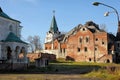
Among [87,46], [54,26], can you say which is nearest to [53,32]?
[54,26]

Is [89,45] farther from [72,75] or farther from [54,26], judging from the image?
[72,75]

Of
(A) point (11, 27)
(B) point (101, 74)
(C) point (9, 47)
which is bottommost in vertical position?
(B) point (101, 74)

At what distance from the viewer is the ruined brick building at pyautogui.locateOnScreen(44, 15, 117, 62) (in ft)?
300

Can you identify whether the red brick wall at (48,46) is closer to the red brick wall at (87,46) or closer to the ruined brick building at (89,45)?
the ruined brick building at (89,45)

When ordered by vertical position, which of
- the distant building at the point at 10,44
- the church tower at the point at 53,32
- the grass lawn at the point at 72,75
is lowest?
the grass lawn at the point at 72,75

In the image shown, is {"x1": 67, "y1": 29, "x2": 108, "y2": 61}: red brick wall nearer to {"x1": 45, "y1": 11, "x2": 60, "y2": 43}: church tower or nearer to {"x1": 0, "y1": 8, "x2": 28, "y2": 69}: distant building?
{"x1": 45, "y1": 11, "x2": 60, "y2": 43}: church tower

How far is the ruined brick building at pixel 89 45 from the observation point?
9150cm

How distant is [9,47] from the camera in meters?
52.9

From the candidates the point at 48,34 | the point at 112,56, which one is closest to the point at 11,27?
the point at 112,56

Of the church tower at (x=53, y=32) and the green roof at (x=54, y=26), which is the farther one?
the green roof at (x=54, y=26)

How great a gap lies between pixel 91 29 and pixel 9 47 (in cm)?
4684

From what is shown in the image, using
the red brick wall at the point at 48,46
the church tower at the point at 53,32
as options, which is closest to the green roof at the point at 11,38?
the red brick wall at the point at 48,46

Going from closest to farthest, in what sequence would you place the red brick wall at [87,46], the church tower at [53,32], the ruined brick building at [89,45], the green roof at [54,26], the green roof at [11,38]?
the green roof at [11,38], the ruined brick building at [89,45], the red brick wall at [87,46], the church tower at [53,32], the green roof at [54,26]

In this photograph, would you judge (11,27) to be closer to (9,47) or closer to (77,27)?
(9,47)
